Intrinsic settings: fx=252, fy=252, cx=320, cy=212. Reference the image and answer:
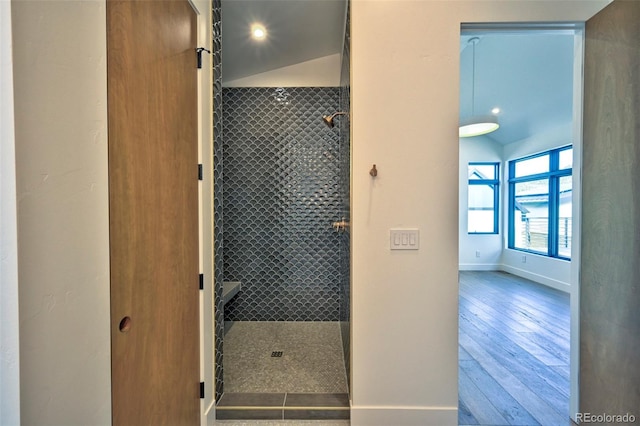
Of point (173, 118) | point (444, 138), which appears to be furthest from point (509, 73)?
point (173, 118)

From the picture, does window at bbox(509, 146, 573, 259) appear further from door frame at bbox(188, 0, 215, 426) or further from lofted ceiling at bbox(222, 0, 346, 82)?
door frame at bbox(188, 0, 215, 426)

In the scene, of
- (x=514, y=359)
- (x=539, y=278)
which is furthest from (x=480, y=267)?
(x=514, y=359)

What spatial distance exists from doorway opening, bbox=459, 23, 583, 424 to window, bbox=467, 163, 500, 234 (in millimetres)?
22

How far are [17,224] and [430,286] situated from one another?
165cm

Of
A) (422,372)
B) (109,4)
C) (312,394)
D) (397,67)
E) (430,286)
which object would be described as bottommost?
(312,394)

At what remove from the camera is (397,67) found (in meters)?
1.44

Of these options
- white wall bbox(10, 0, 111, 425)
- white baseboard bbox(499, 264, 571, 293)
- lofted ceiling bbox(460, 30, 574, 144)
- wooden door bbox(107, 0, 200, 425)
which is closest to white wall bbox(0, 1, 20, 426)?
white wall bbox(10, 0, 111, 425)

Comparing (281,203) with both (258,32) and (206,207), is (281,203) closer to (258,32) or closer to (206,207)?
(206,207)

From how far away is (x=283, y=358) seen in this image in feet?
6.88

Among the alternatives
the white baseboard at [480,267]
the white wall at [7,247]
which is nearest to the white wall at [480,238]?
the white baseboard at [480,267]

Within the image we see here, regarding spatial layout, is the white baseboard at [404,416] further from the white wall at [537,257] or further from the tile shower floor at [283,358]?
the white wall at [537,257]

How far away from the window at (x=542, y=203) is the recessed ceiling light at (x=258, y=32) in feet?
16.3

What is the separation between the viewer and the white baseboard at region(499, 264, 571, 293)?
13.5ft

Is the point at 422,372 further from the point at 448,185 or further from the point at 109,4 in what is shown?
the point at 109,4
